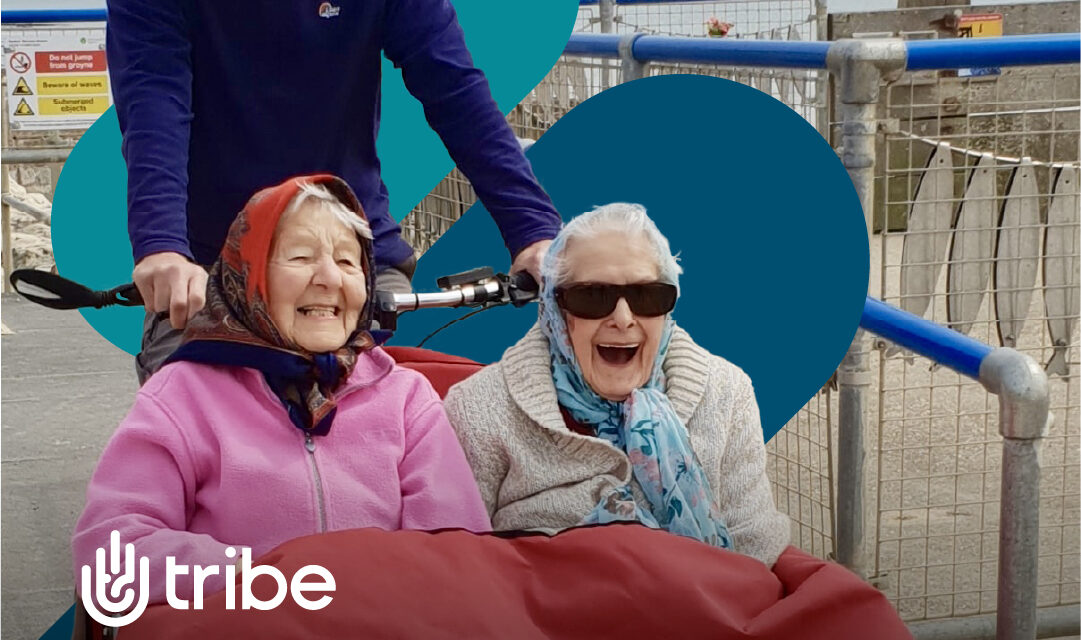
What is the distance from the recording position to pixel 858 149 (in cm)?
235

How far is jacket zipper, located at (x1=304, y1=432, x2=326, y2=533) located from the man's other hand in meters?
0.34

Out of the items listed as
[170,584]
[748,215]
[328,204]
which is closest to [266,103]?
[328,204]

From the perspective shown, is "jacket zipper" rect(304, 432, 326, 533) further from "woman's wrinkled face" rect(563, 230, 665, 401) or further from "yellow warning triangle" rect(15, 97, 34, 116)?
"yellow warning triangle" rect(15, 97, 34, 116)

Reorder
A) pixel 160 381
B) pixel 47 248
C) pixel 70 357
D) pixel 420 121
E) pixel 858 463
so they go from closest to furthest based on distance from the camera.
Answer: pixel 160 381
pixel 420 121
pixel 858 463
pixel 70 357
pixel 47 248

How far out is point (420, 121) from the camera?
2.32 meters

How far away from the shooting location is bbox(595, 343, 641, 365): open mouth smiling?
1.47 meters

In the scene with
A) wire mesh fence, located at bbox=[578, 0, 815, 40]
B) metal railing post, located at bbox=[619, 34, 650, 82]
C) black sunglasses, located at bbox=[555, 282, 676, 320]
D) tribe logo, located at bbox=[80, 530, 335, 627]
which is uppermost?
wire mesh fence, located at bbox=[578, 0, 815, 40]

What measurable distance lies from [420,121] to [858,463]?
929 mm

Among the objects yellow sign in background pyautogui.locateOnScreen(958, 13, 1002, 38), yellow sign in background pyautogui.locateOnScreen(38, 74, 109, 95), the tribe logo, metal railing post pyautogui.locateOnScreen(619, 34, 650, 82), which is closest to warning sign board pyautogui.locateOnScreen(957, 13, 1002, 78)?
yellow sign in background pyautogui.locateOnScreen(958, 13, 1002, 38)

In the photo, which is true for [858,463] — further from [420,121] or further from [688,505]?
[688,505]

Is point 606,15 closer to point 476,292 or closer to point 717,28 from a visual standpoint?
point 717,28

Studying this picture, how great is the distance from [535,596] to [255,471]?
0.29 m

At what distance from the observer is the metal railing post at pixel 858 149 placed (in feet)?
7.63

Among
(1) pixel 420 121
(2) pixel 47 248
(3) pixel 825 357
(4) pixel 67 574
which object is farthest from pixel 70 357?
(3) pixel 825 357
